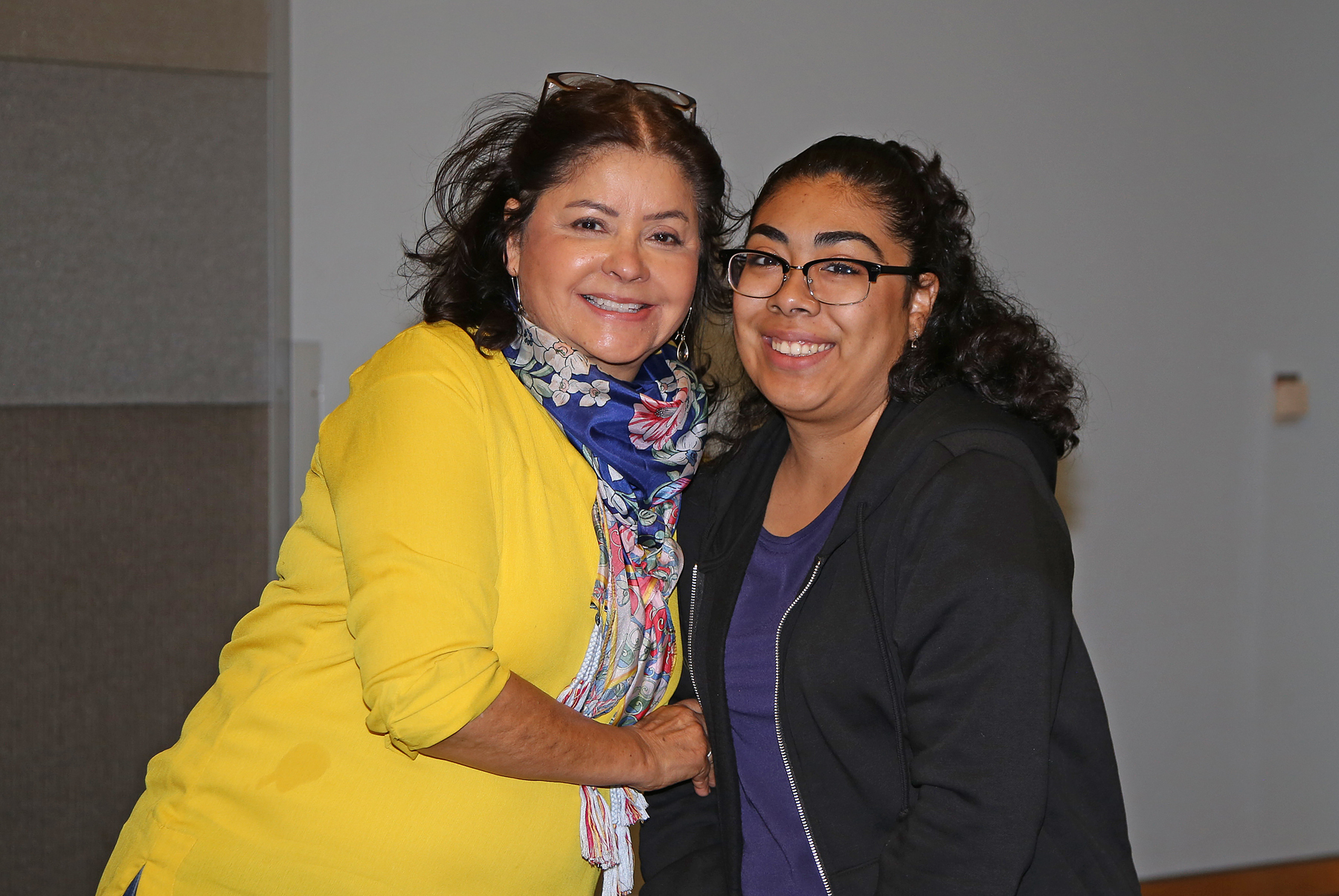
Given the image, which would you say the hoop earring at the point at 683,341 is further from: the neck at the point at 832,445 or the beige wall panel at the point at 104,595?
the beige wall panel at the point at 104,595

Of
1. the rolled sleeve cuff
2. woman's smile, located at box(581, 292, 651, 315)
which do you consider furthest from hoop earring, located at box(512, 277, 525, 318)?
the rolled sleeve cuff

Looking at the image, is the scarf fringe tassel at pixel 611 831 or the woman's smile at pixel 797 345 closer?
the scarf fringe tassel at pixel 611 831

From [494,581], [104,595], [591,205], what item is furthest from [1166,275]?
[104,595]

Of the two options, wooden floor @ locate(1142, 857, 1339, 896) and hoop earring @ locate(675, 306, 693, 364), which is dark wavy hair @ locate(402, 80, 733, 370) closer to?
hoop earring @ locate(675, 306, 693, 364)

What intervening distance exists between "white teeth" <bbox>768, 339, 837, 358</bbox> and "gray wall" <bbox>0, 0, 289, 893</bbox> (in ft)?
5.15

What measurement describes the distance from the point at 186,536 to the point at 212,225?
2.57 ft

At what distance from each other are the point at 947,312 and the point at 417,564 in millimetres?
882

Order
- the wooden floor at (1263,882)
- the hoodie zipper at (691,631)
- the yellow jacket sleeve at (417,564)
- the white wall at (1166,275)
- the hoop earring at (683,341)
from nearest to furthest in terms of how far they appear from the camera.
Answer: the yellow jacket sleeve at (417,564), the hoodie zipper at (691,631), the hoop earring at (683,341), the white wall at (1166,275), the wooden floor at (1263,882)

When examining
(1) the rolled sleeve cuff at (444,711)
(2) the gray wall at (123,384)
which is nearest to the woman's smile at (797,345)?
(1) the rolled sleeve cuff at (444,711)

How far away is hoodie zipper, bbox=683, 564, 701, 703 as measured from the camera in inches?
63.5

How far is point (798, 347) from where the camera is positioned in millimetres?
1552

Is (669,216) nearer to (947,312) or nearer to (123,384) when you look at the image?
(947,312)

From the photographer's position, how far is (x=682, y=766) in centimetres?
147

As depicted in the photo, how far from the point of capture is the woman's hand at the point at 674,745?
4.69ft
